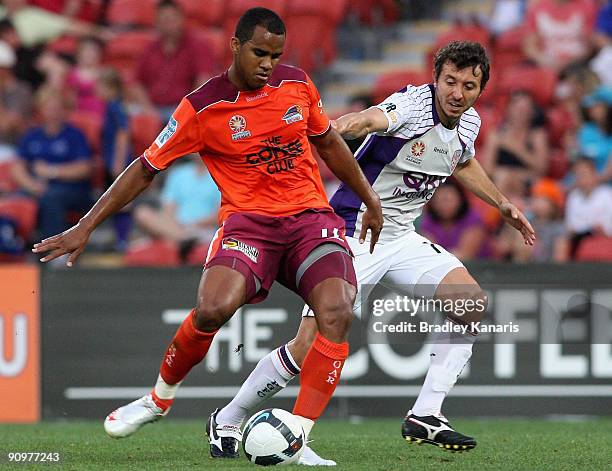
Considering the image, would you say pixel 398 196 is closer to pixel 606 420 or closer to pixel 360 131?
pixel 360 131

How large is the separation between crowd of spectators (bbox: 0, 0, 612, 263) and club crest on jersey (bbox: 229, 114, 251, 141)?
4492 mm

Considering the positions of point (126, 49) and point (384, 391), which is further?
point (126, 49)

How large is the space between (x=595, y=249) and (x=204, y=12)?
20.8 feet

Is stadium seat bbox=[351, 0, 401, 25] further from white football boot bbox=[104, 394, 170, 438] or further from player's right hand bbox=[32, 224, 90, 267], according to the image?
player's right hand bbox=[32, 224, 90, 267]

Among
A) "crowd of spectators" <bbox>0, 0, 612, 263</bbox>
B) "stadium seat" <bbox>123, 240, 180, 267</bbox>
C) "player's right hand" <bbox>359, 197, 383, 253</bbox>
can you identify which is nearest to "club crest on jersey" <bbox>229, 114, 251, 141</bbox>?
"player's right hand" <bbox>359, 197, 383, 253</bbox>

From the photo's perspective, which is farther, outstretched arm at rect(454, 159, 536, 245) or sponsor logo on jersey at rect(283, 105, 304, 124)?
outstretched arm at rect(454, 159, 536, 245)

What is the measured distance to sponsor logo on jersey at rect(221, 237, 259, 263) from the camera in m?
6.30

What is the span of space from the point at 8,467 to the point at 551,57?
9057 mm

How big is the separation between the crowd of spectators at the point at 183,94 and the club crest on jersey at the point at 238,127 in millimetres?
4492

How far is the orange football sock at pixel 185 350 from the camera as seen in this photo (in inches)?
246

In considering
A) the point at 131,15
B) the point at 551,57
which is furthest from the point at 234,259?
the point at 131,15
